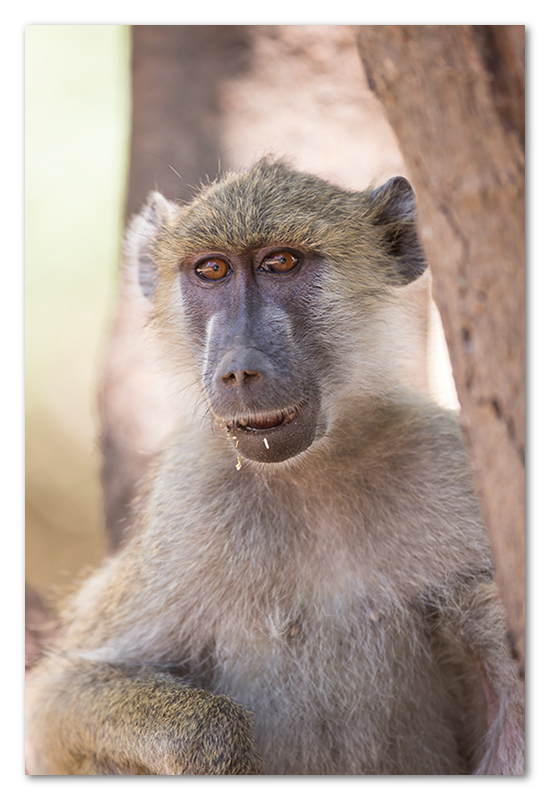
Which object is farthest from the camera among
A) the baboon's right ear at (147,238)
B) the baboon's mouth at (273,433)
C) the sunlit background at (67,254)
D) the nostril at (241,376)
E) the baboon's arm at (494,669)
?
the sunlit background at (67,254)

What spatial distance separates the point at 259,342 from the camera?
2.22 meters

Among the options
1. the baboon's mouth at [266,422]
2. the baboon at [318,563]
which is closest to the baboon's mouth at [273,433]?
the baboon's mouth at [266,422]

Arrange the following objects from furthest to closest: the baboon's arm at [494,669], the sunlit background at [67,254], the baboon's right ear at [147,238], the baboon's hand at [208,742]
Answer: the sunlit background at [67,254]
the baboon's right ear at [147,238]
the baboon's arm at [494,669]
the baboon's hand at [208,742]

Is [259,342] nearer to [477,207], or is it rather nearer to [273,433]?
[273,433]

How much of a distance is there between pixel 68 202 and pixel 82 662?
1.75 m

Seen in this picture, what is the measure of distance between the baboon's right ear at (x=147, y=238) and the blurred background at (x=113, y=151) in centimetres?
23

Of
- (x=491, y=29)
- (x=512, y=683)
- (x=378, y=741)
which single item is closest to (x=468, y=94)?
(x=491, y=29)

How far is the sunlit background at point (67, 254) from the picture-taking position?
A: 2975mm

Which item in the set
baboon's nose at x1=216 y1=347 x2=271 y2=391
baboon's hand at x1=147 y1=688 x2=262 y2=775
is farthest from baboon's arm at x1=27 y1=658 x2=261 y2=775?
baboon's nose at x1=216 y1=347 x2=271 y2=391

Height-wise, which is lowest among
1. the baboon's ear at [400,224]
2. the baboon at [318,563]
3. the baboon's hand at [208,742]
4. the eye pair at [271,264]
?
the baboon's hand at [208,742]

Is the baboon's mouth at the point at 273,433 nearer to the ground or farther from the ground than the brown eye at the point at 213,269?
nearer to the ground

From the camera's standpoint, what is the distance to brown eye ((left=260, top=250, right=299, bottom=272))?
2445mm

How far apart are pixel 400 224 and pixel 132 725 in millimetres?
1783

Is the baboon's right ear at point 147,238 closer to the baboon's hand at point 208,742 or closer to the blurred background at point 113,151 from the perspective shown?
the blurred background at point 113,151
